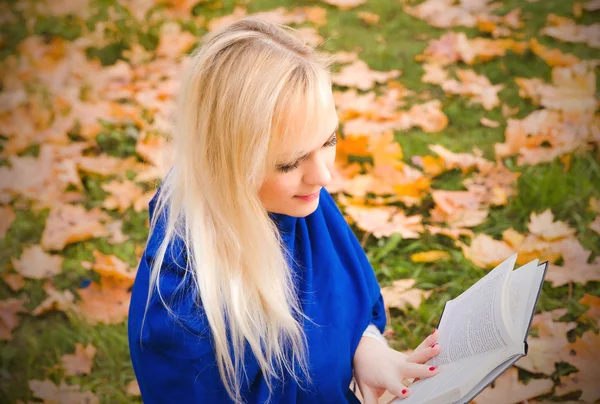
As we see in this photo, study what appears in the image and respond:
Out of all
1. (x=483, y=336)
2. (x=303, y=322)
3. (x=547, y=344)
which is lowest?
(x=547, y=344)

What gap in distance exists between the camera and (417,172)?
2564mm

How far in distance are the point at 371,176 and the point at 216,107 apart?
155 cm

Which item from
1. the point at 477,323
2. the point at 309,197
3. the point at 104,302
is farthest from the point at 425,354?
the point at 104,302

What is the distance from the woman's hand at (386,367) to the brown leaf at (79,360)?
3.49 feet

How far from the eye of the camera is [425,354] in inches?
50.9

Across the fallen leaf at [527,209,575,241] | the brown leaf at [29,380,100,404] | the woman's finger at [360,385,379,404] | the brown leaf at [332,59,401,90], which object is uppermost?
the brown leaf at [332,59,401,90]

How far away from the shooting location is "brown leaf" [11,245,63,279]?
237cm

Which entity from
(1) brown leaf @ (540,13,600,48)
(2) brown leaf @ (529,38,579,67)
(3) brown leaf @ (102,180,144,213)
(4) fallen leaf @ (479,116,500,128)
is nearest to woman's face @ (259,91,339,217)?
(3) brown leaf @ (102,180,144,213)

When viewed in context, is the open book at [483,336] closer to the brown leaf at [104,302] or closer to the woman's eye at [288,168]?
the woman's eye at [288,168]

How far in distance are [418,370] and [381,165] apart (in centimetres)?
147

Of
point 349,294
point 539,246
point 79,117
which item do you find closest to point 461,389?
point 349,294

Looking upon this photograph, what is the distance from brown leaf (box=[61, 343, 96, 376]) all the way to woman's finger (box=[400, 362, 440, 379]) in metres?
1.23

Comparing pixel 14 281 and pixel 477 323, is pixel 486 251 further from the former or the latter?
pixel 14 281

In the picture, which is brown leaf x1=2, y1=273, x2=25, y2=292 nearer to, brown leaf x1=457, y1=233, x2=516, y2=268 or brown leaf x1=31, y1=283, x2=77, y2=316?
brown leaf x1=31, y1=283, x2=77, y2=316
